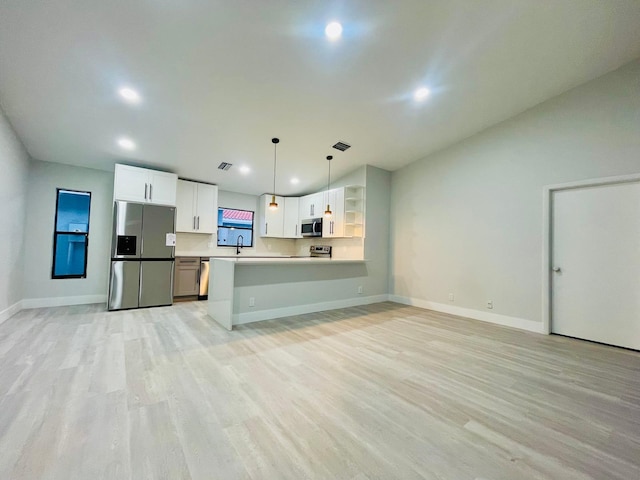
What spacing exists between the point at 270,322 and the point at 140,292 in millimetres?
2572

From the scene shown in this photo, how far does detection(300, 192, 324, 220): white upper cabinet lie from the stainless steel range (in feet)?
2.55

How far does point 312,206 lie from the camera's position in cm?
644

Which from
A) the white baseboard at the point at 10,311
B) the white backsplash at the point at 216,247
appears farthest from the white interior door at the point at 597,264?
the white baseboard at the point at 10,311

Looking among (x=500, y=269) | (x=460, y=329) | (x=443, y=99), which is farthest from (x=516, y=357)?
(x=443, y=99)

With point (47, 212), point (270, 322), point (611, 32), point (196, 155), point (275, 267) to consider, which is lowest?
point (270, 322)

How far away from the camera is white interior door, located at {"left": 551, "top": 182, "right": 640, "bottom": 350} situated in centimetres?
319

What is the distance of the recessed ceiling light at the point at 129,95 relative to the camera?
9.92ft

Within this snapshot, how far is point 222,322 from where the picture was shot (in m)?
3.76

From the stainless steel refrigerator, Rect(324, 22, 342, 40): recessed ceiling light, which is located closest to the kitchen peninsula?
the stainless steel refrigerator

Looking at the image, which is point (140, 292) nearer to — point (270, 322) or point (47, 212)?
point (47, 212)

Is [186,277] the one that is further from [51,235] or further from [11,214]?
[11,214]

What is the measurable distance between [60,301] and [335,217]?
5.37 metres

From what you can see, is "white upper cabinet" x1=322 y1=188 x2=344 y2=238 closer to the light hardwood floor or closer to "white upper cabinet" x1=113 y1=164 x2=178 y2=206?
the light hardwood floor

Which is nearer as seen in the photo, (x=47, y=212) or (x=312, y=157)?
(x=47, y=212)
